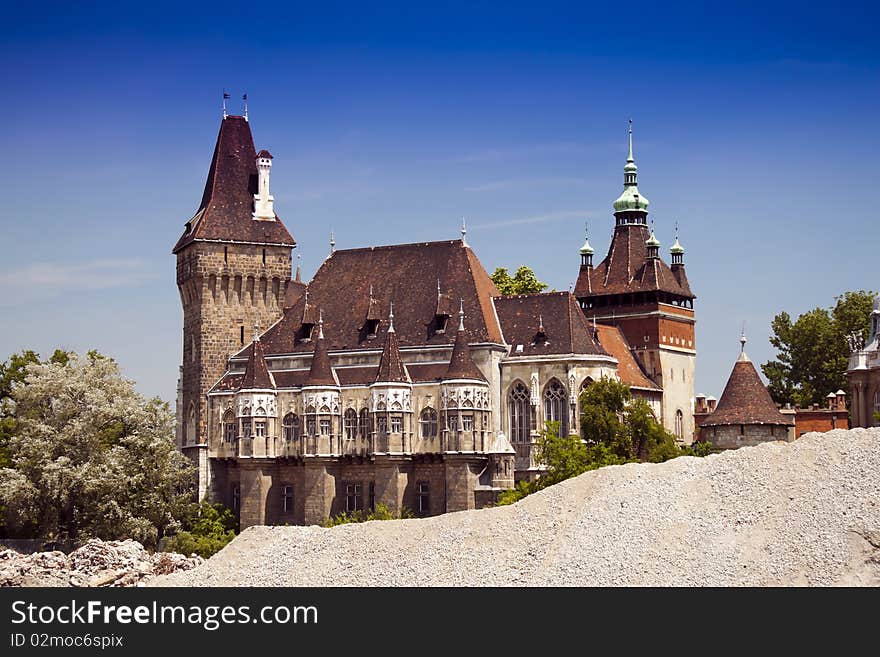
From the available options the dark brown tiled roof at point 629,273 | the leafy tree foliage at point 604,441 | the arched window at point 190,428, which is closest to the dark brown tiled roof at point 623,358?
the dark brown tiled roof at point 629,273

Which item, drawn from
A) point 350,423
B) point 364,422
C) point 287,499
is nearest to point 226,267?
point 350,423

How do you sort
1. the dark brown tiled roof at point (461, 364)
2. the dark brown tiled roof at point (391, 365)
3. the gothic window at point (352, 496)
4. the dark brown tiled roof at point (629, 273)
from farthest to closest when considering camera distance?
the dark brown tiled roof at point (629, 273), the gothic window at point (352, 496), the dark brown tiled roof at point (391, 365), the dark brown tiled roof at point (461, 364)

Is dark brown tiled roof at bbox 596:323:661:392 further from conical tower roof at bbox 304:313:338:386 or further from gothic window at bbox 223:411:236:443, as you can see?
gothic window at bbox 223:411:236:443

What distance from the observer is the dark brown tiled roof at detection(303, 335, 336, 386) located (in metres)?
99.4

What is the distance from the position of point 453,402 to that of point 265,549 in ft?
113

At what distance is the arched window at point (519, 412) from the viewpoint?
98312 mm

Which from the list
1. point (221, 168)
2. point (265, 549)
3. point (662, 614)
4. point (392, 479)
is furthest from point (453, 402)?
point (662, 614)

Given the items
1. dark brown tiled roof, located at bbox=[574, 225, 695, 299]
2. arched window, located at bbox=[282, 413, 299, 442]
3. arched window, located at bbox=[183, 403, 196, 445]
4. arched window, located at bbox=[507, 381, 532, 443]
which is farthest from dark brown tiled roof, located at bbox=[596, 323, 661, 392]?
arched window, located at bbox=[183, 403, 196, 445]

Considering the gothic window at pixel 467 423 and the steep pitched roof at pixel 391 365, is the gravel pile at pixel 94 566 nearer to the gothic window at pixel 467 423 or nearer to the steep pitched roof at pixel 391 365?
the steep pitched roof at pixel 391 365

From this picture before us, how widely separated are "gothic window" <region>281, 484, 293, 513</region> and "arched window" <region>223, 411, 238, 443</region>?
5402 mm

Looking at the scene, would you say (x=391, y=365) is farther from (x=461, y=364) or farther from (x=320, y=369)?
(x=320, y=369)

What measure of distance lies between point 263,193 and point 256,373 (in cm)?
1346

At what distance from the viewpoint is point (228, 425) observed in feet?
339

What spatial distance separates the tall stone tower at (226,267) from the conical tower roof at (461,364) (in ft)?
51.6
